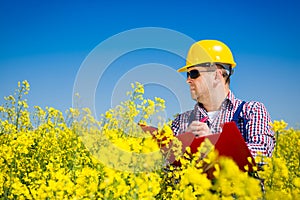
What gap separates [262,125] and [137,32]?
1.14 m

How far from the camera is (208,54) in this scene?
3.92m

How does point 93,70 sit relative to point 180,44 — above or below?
below

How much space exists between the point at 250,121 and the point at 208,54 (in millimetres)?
668

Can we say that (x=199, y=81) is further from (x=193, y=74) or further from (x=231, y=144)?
(x=231, y=144)

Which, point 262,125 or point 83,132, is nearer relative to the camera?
point 262,125

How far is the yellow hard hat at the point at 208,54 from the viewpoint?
146 inches

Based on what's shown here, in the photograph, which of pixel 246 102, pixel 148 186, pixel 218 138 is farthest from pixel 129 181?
pixel 246 102

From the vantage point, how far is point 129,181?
→ 2.85m

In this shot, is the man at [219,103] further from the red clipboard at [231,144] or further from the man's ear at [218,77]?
the red clipboard at [231,144]

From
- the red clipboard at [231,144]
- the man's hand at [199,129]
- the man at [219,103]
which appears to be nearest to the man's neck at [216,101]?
the man at [219,103]

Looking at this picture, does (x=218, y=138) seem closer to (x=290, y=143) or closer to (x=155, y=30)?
(x=155, y=30)

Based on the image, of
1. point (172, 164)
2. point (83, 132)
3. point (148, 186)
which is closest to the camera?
point (148, 186)

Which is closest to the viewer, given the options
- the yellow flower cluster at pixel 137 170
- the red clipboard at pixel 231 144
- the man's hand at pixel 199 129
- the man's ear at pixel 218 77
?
the yellow flower cluster at pixel 137 170

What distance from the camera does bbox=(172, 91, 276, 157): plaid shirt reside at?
11.4ft
